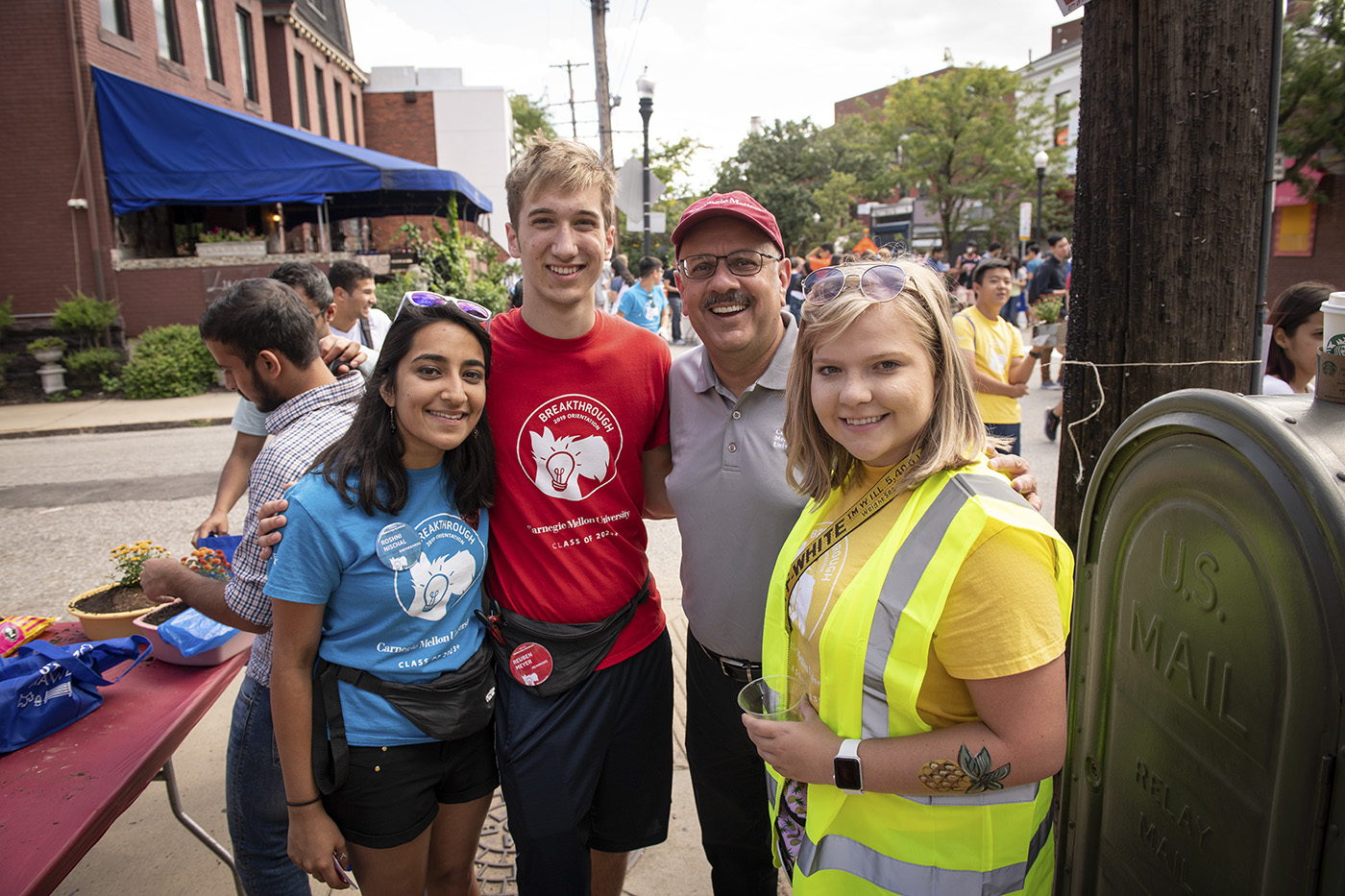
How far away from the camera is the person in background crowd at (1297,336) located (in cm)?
313

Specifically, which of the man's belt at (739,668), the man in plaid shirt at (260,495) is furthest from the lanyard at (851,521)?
the man in plaid shirt at (260,495)

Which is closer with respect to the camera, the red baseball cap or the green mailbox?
the green mailbox

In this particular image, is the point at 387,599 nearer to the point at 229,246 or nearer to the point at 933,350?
the point at 933,350

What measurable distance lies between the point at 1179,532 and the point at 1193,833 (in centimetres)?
54

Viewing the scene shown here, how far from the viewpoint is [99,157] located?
13.6 metres

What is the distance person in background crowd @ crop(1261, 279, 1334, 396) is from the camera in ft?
10.3

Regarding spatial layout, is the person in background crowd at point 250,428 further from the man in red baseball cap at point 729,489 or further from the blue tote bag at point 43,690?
the man in red baseball cap at point 729,489

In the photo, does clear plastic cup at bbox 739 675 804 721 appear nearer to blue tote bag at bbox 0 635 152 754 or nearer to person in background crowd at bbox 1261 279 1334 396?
blue tote bag at bbox 0 635 152 754

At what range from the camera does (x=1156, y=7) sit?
81.4 inches

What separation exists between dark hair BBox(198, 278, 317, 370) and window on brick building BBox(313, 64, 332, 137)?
26.2 metres

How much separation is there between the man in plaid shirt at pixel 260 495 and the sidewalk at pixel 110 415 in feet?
34.6

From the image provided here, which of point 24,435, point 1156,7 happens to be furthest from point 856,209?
point 1156,7

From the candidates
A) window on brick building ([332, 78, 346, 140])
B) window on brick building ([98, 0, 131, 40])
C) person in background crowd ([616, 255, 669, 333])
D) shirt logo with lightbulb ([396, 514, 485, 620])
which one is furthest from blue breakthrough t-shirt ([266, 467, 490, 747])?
window on brick building ([332, 78, 346, 140])

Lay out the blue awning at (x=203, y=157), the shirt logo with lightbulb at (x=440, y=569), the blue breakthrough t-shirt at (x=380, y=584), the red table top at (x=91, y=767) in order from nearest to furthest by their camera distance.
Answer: the red table top at (x=91, y=767) → the blue breakthrough t-shirt at (x=380, y=584) → the shirt logo with lightbulb at (x=440, y=569) → the blue awning at (x=203, y=157)
